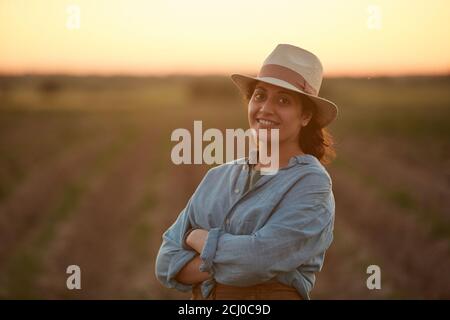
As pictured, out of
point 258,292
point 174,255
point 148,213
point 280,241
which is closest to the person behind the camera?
point 280,241

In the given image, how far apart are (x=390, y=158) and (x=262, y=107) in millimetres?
14311

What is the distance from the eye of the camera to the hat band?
2508mm

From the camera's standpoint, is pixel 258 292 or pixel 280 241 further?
pixel 258 292

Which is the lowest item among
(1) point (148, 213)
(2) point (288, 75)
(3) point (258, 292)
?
(1) point (148, 213)

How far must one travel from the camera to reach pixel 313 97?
251 cm

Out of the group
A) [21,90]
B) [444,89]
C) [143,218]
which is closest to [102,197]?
[143,218]

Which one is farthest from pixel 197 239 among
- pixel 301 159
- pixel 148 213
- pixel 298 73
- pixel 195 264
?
pixel 148 213

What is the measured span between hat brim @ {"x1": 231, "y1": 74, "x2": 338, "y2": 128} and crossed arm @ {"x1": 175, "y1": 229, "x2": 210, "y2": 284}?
576 mm

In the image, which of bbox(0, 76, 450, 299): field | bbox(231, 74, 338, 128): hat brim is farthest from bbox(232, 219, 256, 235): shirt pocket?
bbox(0, 76, 450, 299): field

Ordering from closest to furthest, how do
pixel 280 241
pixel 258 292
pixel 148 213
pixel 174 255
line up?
pixel 280 241, pixel 258 292, pixel 174 255, pixel 148 213

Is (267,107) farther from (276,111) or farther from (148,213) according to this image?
(148,213)

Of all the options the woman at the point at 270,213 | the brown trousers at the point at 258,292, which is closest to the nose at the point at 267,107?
the woman at the point at 270,213

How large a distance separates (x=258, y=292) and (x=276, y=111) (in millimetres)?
629
